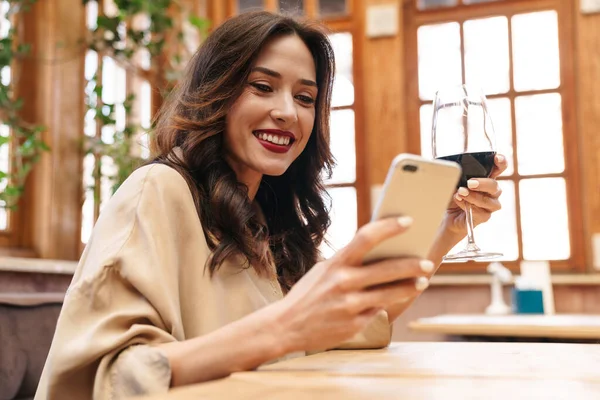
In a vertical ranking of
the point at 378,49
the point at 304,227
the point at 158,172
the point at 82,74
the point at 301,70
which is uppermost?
the point at 378,49

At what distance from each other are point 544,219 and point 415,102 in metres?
1.23

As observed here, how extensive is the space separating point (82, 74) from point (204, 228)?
259 centimetres

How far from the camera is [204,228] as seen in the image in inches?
49.3

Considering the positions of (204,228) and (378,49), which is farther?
(378,49)

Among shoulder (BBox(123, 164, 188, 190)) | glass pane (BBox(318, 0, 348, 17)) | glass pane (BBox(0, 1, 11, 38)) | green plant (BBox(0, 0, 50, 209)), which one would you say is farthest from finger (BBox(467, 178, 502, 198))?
glass pane (BBox(318, 0, 348, 17))

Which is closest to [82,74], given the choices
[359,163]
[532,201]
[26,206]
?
[26,206]

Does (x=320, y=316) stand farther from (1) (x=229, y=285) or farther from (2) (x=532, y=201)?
(2) (x=532, y=201)

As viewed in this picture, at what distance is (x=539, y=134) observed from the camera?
4.53m

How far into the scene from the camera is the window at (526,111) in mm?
4453

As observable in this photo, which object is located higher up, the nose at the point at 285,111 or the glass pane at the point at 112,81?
the glass pane at the point at 112,81

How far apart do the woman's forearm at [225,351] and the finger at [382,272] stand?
0.14 m

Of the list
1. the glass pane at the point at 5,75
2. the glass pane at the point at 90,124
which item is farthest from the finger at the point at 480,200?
the glass pane at the point at 90,124

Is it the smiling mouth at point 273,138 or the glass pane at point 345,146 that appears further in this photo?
the glass pane at point 345,146

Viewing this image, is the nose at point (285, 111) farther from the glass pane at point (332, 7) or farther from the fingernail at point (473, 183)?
the glass pane at point (332, 7)
